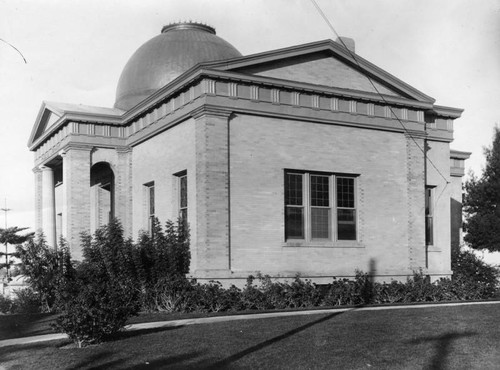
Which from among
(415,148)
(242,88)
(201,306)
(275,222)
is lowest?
(201,306)

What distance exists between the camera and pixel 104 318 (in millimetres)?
12203

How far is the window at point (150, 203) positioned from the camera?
25.5m

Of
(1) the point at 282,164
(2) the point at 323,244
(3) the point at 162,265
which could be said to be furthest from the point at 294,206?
(3) the point at 162,265

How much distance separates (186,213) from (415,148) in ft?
30.5

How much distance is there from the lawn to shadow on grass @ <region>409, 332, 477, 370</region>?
16 mm

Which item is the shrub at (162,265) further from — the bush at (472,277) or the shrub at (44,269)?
the bush at (472,277)

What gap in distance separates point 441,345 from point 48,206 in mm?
23422

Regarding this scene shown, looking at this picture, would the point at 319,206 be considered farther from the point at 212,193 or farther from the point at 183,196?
the point at 183,196

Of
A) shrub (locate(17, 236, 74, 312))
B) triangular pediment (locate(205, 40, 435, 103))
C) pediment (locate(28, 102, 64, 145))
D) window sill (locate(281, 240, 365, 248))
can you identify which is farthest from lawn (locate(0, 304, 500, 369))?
pediment (locate(28, 102, 64, 145))

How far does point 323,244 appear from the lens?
2203cm

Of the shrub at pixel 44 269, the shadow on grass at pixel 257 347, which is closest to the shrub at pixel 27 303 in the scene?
the shrub at pixel 44 269

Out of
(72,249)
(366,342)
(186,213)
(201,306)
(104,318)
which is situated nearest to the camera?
(366,342)

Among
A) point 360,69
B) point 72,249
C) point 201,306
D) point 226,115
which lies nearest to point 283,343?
point 201,306

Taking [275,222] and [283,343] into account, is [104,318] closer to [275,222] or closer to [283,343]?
[283,343]
